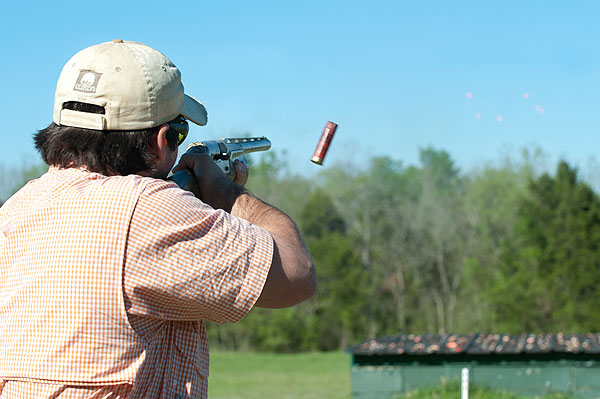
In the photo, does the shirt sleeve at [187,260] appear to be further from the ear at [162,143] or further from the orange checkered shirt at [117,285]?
the ear at [162,143]

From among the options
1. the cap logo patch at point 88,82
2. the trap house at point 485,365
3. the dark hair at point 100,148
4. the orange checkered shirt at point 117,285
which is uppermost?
the cap logo patch at point 88,82

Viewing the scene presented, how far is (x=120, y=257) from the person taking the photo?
1875 millimetres

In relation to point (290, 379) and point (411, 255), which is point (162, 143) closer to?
point (290, 379)

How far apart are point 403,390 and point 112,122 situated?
29.2 metres

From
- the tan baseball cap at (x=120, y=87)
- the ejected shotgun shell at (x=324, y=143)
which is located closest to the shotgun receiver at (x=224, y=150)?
the ejected shotgun shell at (x=324, y=143)

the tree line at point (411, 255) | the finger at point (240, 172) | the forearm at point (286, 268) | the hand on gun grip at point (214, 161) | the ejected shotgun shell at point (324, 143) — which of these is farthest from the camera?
the tree line at point (411, 255)

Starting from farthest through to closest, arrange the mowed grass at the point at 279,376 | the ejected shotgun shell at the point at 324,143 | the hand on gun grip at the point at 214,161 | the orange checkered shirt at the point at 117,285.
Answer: the mowed grass at the point at 279,376 → the ejected shotgun shell at the point at 324,143 → the hand on gun grip at the point at 214,161 → the orange checkered shirt at the point at 117,285

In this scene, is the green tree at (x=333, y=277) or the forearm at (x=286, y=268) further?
the green tree at (x=333, y=277)

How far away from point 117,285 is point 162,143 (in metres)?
0.45

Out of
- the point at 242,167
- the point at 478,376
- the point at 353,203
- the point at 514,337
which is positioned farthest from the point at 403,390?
the point at 353,203

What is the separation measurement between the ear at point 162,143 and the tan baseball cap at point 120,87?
1.0 inches

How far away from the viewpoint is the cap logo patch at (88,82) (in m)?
2.06

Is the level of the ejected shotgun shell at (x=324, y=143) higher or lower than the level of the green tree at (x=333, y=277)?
lower

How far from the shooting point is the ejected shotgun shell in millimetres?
3291
